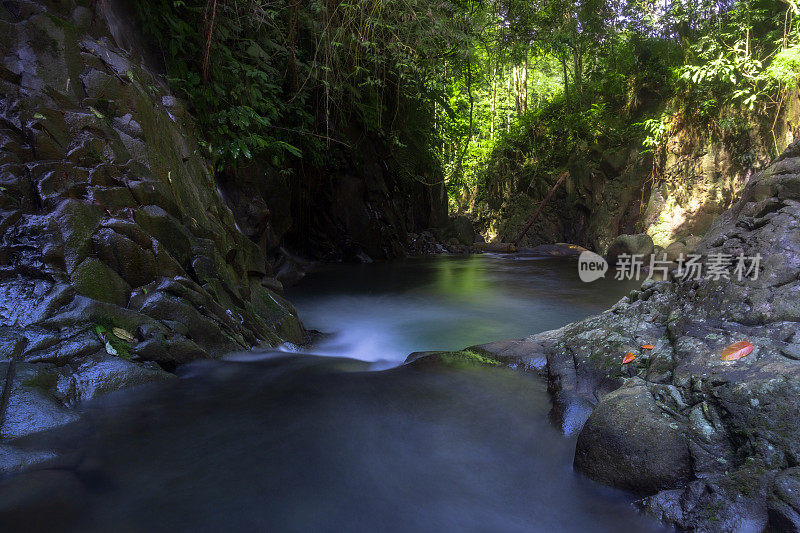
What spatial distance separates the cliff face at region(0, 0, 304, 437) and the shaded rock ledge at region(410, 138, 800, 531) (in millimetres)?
2245

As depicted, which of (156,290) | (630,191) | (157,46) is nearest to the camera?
(156,290)

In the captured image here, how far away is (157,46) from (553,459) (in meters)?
5.50

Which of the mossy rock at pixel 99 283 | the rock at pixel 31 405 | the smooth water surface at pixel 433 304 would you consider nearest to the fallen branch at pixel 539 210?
the smooth water surface at pixel 433 304

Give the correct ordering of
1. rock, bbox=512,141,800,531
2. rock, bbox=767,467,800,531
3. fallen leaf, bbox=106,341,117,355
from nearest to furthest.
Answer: rock, bbox=767,467,800,531
rock, bbox=512,141,800,531
fallen leaf, bbox=106,341,117,355

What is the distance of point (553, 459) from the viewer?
2150mm

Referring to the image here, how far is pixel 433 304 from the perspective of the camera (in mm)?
7926

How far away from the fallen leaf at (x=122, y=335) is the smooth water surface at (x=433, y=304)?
6.30 feet

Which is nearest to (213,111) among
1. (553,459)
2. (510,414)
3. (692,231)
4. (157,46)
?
(157,46)

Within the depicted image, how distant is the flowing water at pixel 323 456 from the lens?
5.51 ft

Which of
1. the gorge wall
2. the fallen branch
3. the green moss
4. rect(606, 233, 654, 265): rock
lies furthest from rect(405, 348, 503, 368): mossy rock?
the fallen branch

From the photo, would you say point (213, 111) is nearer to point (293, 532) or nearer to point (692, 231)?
point (293, 532)

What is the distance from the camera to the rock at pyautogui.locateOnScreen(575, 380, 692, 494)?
1780 mm

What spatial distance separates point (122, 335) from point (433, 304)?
5.82 m

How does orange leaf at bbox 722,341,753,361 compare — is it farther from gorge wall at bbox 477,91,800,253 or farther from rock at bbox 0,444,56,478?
gorge wall at bbox 477,91,800,253
